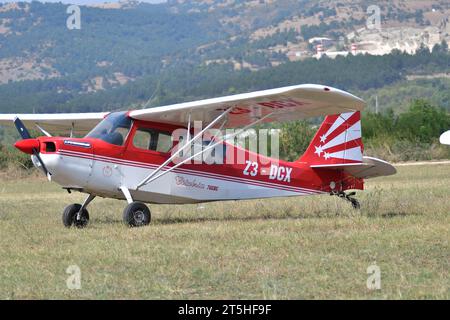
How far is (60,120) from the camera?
1658 cm

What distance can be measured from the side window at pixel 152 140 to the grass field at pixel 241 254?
48.8 inches

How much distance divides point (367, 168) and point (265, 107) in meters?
2.58

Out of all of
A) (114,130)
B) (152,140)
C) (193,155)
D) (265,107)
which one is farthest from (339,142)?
(114,130)

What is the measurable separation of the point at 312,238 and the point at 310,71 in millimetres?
138505

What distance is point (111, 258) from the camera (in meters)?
10.2

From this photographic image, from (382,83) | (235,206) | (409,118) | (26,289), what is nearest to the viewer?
(26,289)

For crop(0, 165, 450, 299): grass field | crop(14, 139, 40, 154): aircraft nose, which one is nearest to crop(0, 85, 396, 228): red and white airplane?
crop(14, 139, 40, 154): aircraft nose

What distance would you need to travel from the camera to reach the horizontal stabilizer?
1565 centimetres

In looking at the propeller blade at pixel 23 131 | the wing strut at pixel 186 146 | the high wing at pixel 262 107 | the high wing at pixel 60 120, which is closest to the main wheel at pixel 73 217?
the wing strut at pixel 186 146

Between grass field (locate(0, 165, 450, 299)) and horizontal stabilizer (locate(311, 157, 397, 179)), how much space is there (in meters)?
0.58

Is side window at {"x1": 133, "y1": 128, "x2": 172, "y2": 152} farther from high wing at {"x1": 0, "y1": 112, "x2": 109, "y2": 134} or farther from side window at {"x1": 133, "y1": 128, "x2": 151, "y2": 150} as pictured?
high wing at {"x1": 0, "y1": 112, "x2": 109, "y2": 134}

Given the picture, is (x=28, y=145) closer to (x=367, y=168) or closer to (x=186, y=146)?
→ (x=186, y=146)
